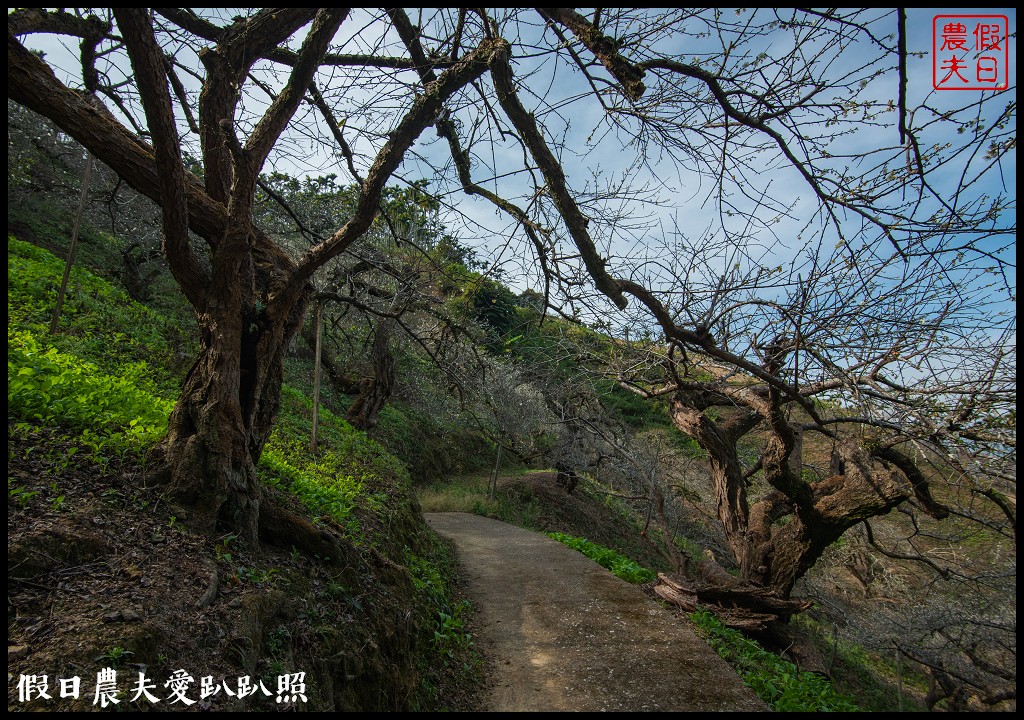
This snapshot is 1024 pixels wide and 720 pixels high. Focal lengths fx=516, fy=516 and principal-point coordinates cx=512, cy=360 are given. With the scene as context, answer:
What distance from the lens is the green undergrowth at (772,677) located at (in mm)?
4254

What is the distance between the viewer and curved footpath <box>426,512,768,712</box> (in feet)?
13.1

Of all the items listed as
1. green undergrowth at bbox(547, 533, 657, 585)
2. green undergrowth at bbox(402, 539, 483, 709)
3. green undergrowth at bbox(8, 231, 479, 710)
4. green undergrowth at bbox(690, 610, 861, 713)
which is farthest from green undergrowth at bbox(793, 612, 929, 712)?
green undergrowth at bbox(8, 231, 479, 710)

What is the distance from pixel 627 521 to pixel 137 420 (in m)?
15.3

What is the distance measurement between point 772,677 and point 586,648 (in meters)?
1.71

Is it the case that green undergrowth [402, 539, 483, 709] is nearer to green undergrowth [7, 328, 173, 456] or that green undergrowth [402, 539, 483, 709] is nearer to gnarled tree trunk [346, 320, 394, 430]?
green undergrowth [7, 328, 173, 456]

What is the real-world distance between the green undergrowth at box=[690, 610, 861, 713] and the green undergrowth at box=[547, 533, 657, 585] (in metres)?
2.09

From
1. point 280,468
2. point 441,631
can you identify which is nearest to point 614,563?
point 441,631

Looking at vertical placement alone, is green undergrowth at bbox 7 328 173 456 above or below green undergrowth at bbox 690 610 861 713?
above

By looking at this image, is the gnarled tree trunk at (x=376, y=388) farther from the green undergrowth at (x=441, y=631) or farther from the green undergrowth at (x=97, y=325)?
the green undergrowth at (x=441, y=631)

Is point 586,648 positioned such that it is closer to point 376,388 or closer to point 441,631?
point 441,631

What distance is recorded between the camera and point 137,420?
13.5ft

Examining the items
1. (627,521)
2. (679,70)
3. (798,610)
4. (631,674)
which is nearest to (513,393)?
(627,521)

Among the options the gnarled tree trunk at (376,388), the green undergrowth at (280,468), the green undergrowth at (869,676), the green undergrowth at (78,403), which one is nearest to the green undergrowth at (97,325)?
the green undergrowth at (280,468)

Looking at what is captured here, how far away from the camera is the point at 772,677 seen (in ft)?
15.6
